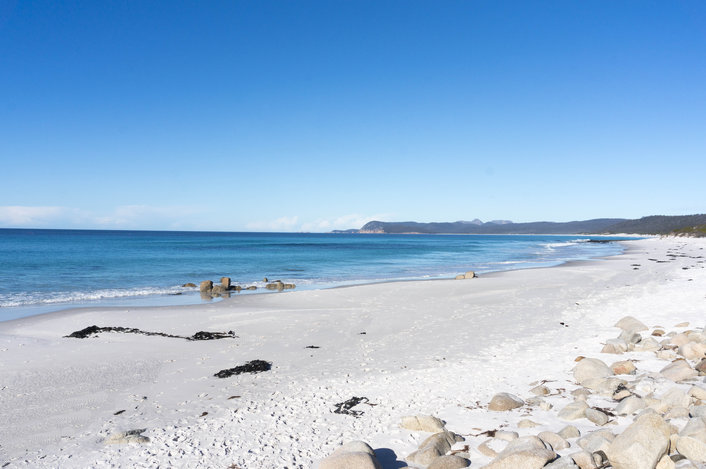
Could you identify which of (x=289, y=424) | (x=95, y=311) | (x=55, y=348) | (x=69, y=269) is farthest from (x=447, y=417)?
(x=69, y=269)

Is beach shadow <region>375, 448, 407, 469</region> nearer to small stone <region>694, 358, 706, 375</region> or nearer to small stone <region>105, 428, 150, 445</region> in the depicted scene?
small stone <region>105, 428, 150, 445</region>

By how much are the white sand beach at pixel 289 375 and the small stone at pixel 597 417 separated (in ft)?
0.45

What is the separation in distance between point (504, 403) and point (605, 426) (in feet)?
4.72

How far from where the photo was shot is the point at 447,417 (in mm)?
6754

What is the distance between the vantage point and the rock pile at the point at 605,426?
470 centimetres

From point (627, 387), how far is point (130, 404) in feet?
28.5

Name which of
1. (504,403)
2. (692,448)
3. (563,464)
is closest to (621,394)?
(504,403)

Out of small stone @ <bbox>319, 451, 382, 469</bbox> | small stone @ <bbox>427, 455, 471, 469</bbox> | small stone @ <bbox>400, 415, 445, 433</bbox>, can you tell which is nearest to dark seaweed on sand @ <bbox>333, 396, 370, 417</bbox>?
small stone @ <bbox>400, 415, 445, 433</bbox>

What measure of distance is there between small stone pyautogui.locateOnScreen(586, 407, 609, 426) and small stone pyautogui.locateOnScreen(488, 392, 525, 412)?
1065 mm

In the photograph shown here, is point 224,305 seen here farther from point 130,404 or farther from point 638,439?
point 638,439

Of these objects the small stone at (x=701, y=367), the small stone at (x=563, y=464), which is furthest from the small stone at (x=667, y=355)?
the small stone at (x=563, y=464)

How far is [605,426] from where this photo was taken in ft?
19.4

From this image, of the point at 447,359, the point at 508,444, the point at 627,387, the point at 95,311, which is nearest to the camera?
the point at 508,444

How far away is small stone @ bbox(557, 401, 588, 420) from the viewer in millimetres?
6277
